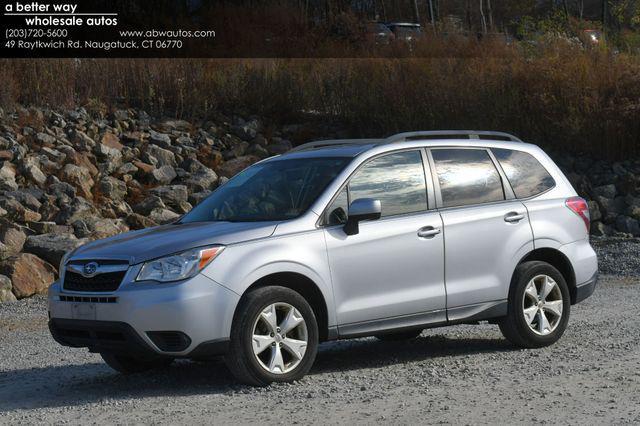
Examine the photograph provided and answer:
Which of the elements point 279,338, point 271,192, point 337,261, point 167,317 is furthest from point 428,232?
point 167,317

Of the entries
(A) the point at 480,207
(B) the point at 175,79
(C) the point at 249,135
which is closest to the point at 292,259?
(A) the point at 480,207

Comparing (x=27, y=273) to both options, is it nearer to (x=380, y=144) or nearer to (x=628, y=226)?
(x=380, y=144)

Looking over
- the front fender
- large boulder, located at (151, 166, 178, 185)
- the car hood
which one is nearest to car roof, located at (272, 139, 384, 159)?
the front fender

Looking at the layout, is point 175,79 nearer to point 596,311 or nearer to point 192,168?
point 192,168

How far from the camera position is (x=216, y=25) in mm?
31406

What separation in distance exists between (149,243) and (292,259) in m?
1.01

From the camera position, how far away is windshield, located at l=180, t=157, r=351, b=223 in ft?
28.3

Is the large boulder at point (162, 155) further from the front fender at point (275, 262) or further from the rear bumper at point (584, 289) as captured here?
the front fender at point (275, 262)

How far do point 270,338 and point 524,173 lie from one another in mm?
3078

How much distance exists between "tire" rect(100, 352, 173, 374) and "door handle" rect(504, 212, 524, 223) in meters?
2.95

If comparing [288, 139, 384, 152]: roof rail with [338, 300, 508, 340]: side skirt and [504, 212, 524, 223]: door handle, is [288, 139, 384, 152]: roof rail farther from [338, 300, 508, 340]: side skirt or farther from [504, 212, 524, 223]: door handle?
[338, 300, 508, 340]: side skirt

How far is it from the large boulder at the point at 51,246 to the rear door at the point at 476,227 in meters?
8.52

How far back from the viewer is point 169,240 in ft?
26.3

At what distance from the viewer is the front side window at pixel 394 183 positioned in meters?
8.77
